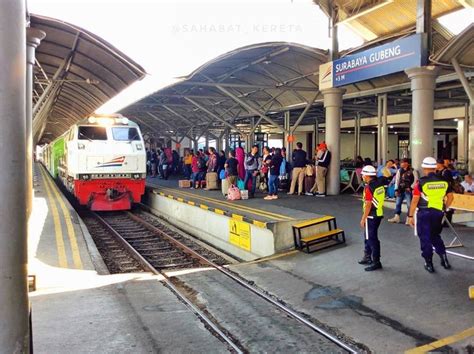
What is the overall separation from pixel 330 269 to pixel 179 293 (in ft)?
8.27

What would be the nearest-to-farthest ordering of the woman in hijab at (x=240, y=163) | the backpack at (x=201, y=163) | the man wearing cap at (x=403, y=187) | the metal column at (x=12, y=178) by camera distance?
the metal column at (x=12, y=178) → the man wearing cap at (x=403, y=187) → the woman in hijab at (x=240, y=163) → the backpack at (x=201, y=163)

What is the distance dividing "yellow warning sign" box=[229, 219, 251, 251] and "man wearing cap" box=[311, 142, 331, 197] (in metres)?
4.43

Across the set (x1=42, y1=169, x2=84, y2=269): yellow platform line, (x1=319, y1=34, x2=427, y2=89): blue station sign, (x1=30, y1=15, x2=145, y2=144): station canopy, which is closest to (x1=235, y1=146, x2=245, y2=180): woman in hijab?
(x1=319, y1=34, x2=427, y2=89): blue station sign

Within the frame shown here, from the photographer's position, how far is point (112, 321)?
543 centimetres

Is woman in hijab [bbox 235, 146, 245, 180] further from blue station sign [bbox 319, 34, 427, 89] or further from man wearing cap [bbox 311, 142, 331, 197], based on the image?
blue station sign [bbox 319, 34, 427, 89]

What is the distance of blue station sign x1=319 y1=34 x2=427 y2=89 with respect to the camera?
412 inches

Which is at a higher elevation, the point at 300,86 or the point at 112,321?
the point at 300,86

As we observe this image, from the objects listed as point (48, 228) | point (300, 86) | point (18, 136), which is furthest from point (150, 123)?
point (18, 136)

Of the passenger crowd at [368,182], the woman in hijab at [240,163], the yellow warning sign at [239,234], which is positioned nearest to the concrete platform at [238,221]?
the yellow warning sign at [239,234]

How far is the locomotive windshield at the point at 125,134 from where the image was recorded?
1609 centimetres

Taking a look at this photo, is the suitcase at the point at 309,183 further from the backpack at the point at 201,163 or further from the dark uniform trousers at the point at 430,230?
the dark uniform trousers at the point at 430,230

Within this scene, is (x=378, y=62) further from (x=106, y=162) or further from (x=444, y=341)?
(x=106, y=162)

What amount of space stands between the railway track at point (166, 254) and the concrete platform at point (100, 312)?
0.72 ft

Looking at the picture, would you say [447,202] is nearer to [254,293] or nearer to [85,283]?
[254,293]
